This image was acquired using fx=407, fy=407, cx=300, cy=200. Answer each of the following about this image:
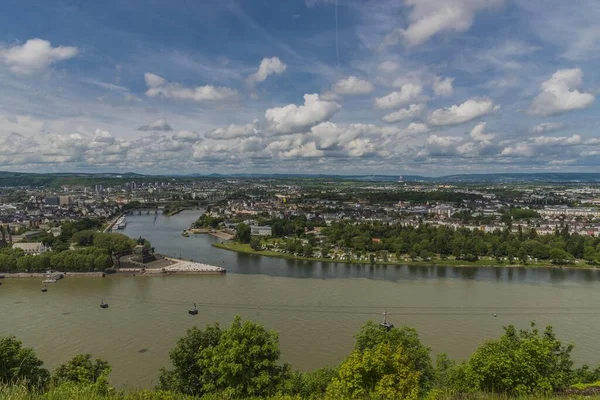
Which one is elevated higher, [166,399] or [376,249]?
[166,399]

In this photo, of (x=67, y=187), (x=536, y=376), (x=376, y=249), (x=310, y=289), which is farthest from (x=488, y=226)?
(x=67, y=187)

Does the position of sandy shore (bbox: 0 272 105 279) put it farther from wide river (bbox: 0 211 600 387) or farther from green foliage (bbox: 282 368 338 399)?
green foliage (bbox: 282 368 338 399)

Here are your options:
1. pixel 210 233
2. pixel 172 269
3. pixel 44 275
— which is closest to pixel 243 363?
pixel 172 269

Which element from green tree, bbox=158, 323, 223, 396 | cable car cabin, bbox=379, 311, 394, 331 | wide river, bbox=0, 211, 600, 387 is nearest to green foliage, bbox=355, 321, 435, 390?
cable car cabin, bbox=379, 311, 394, 331

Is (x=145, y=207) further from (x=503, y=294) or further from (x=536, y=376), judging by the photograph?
(x=536, y=376)

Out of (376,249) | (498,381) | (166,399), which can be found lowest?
(376,249)

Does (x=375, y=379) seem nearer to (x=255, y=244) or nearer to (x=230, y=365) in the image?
(x=230, y=365)
